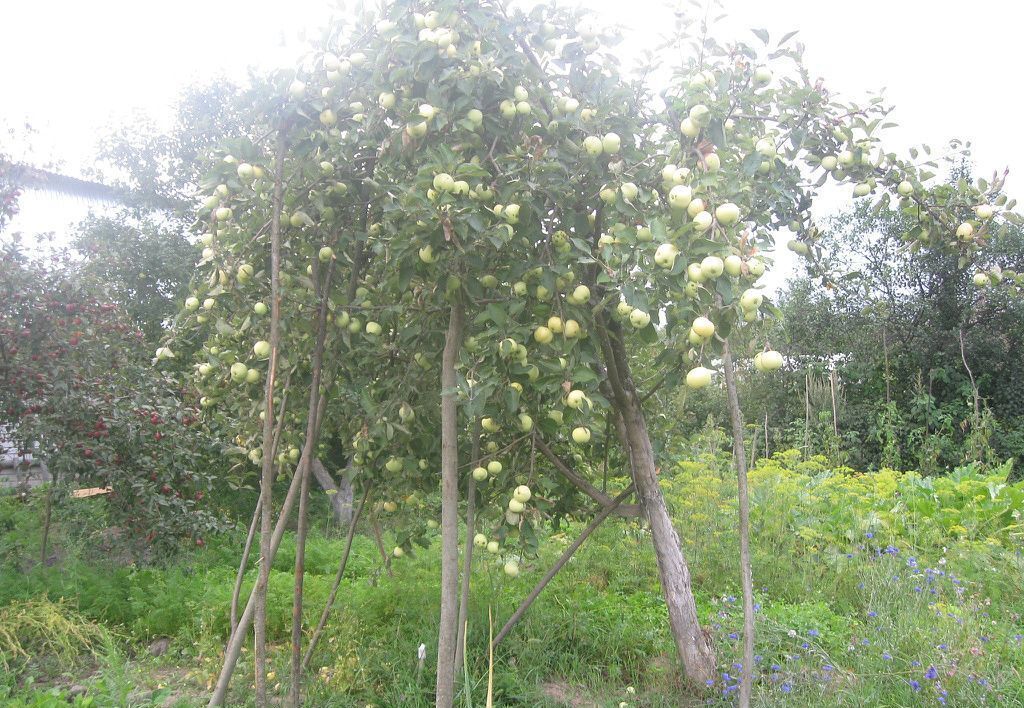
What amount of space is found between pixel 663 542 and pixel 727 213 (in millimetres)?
1378

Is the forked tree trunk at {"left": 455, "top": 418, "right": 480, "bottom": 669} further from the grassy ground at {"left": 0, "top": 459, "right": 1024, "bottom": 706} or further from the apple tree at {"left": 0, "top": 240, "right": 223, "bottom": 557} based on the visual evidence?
the apple tree at {"left": 0, "top": 240, "right": 223, "bottom": 557}

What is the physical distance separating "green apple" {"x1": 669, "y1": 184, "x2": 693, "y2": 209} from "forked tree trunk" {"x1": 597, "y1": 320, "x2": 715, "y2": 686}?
36.4 inches

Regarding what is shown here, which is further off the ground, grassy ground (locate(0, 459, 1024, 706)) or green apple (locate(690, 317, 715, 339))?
green apple (locate(690, 317, 715, 339))

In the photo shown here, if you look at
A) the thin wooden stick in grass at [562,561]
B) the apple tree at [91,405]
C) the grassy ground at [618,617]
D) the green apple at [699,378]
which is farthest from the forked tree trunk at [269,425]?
the apple tree at [91,405]

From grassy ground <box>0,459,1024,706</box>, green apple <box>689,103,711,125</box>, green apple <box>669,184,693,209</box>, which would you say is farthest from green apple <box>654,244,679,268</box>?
grassy ground <box>0,459,1024,706</box>

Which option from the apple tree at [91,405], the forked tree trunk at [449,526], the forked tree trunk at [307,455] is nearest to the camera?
the forked tree trunk at [449,526]

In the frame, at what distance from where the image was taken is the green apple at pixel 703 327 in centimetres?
139

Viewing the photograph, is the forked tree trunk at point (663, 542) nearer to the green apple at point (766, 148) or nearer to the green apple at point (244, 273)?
the green apple at point (766, 148)

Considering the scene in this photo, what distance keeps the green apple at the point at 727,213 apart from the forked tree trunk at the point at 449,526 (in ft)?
2.63

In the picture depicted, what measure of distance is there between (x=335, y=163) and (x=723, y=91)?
3.74 ft

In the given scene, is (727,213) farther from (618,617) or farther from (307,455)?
(618,617)

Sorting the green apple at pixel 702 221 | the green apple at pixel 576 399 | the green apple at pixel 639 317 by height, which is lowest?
the green apple at pixel 576 399

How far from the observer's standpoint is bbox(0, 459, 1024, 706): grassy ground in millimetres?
2439

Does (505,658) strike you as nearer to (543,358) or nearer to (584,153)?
(543,358)
